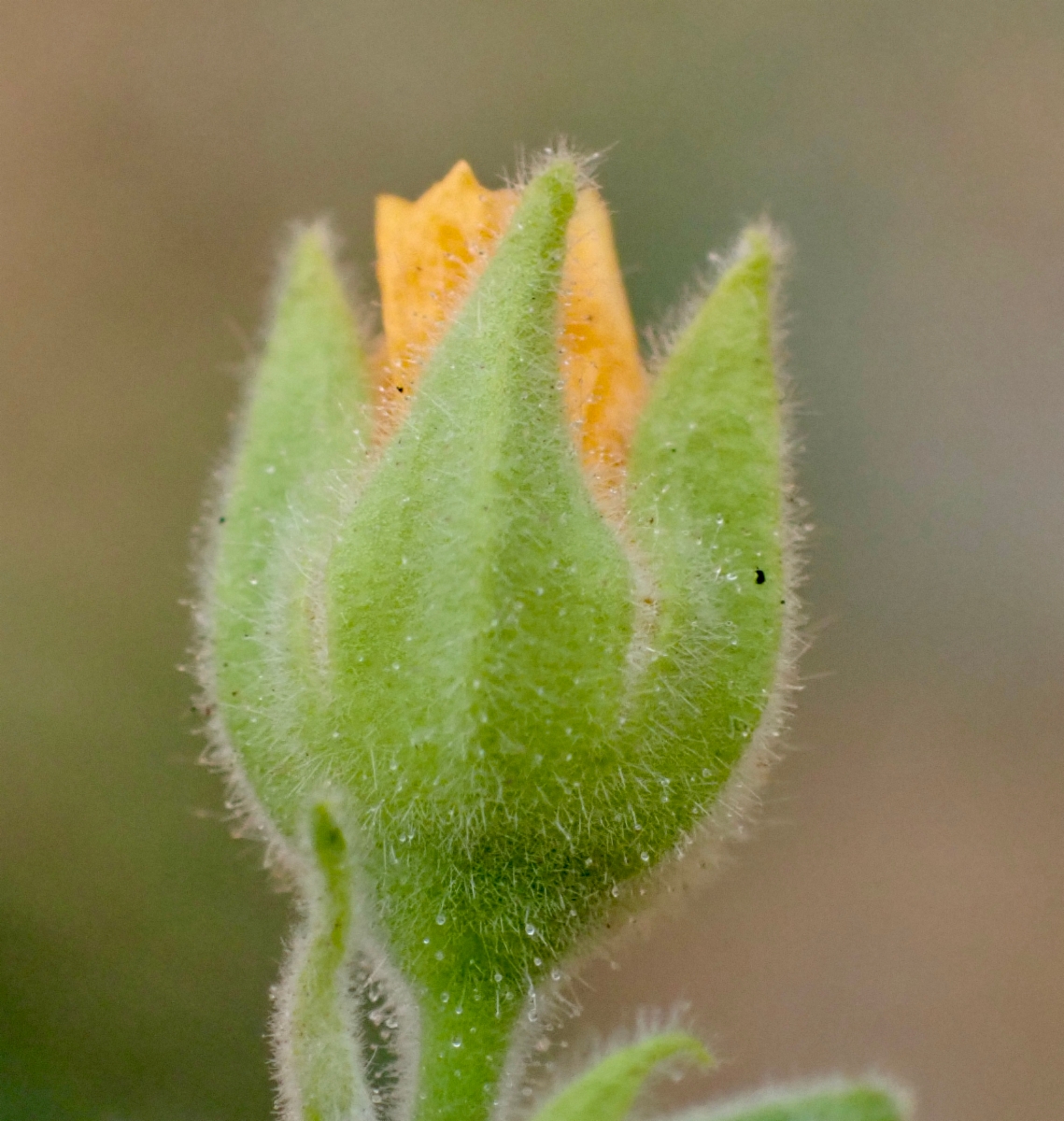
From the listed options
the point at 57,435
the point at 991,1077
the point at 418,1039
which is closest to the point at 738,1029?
the point at 991,1077

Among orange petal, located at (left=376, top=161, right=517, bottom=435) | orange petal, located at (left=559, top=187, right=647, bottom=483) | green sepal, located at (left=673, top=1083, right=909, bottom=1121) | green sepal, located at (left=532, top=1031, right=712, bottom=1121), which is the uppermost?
orange petal, located at (left=376, top=161, right=517, bottom=435)

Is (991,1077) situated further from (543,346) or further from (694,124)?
(543,346)

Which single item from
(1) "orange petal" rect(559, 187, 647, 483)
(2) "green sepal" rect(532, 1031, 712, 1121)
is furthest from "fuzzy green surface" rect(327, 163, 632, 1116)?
(2) "green sepal" rect(532, 1031, 712, 1121)

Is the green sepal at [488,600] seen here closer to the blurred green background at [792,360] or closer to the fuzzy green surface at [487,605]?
the fuzzy green surface at [487,605]

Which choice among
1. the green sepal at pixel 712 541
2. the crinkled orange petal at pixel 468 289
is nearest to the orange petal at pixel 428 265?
the crinkled orange petal at pixel 468 289

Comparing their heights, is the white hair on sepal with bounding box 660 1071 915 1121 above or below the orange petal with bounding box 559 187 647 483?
below

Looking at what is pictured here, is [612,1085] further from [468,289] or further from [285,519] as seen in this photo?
[468,289]

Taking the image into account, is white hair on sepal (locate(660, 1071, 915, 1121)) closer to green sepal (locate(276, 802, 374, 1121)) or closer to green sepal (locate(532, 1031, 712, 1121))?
green sepal (locate(532, 1031, 712, 1121))

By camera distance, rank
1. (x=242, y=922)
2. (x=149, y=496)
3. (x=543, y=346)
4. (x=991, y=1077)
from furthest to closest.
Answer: (x=991, y=1077), (x=149, y=496), (x=242, y=922), (x=543, y=346)
